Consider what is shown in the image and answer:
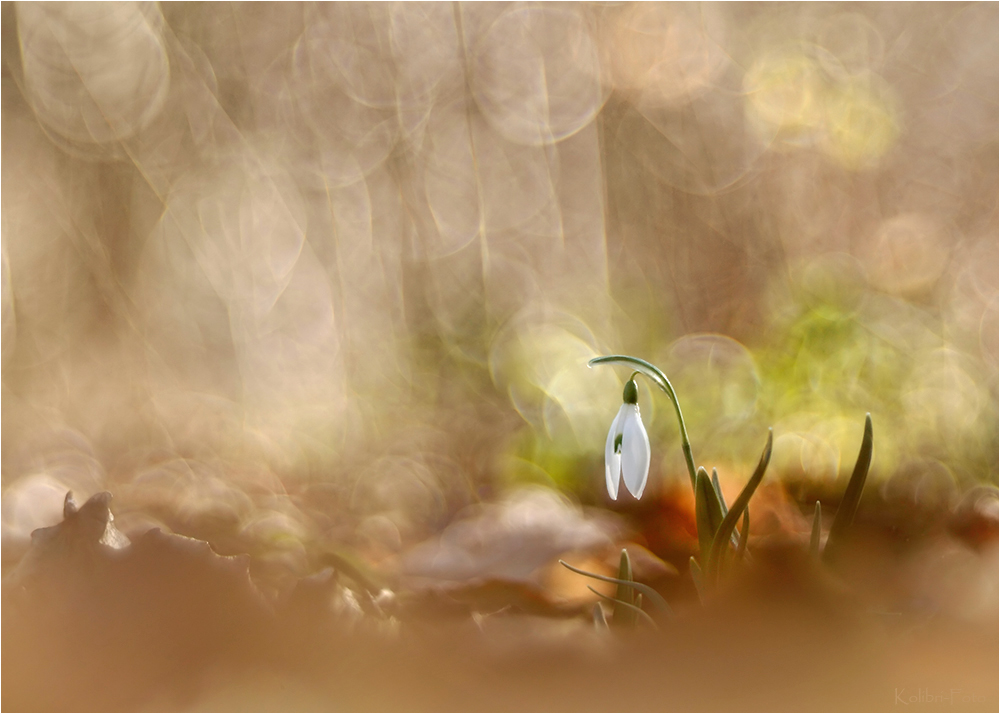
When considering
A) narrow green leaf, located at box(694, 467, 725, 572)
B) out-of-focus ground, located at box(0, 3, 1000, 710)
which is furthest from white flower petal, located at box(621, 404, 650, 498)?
out-of-focus ground, located at box(0, 3, 1000, 710)

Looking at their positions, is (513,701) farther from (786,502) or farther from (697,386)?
(697,386)

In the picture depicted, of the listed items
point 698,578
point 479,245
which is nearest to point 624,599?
point 698,578

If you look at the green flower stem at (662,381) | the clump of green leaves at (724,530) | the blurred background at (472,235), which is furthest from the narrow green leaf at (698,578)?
the blurred background at (472,235)

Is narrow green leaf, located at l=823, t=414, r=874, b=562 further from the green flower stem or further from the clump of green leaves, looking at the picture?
the green flower stem

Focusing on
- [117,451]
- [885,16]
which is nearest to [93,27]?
[117,451]

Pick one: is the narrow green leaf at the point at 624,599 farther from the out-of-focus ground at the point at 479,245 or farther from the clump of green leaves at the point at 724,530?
the out-of-focus ground at the point at 479,245

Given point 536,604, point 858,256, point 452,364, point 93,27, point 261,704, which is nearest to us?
point 261,704

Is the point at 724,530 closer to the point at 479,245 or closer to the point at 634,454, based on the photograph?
the point at 634,454

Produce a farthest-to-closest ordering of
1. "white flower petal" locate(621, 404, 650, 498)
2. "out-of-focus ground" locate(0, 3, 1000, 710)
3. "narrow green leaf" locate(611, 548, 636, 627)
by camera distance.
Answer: "out-of-focus ground" locate(0, 3, 1000, 710) < "white flower petal" locate(621, 404, 650, 498) < "narrow green leaf" locate(611, 548, 636, 627)
